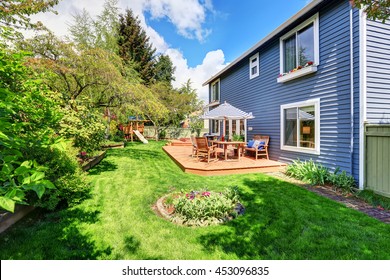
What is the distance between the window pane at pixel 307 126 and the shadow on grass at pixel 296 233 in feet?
9.55

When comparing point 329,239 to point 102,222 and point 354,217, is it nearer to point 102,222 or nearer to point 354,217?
point 354,217

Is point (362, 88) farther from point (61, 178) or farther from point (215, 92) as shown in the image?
point (215, 92)

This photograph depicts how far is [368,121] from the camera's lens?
542cm

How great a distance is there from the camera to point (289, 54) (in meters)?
8.04

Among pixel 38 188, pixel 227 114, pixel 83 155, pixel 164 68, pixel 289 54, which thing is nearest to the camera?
pixel 38 188

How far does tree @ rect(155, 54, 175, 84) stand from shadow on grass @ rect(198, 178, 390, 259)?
30117 millimetres

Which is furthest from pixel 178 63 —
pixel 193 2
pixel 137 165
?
pixel 137 165

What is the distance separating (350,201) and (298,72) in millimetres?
4515

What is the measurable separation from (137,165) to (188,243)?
6178mm

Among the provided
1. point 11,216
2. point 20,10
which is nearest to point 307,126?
point 11,216

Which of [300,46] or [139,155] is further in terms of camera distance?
[139,155]

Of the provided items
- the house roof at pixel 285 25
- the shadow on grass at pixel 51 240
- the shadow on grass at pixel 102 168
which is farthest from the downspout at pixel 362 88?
the shadow on grass at pixel 102 168

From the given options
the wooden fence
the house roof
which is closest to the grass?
the wooden fence

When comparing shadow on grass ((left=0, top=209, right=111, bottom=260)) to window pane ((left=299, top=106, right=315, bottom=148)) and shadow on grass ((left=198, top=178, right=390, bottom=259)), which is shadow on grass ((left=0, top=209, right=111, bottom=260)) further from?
window pane ((left=299, top=106, right=315, bottom=148))
